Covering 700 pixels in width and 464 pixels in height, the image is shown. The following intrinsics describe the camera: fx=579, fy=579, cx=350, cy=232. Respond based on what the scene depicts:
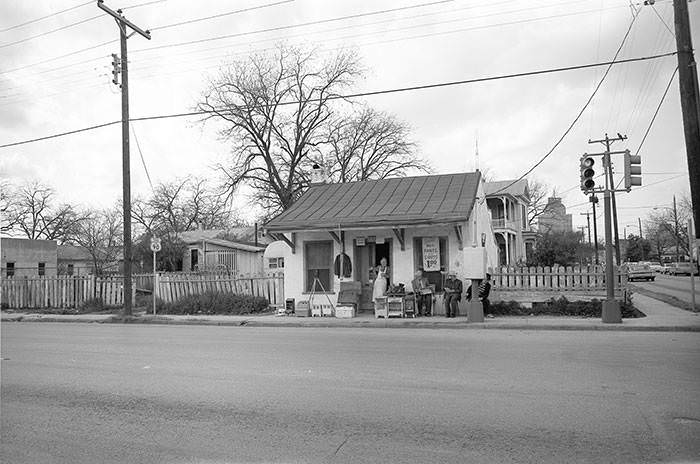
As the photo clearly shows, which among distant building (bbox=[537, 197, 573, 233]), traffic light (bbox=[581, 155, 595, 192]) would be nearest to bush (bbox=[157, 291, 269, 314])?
traffic light (bbox=[581, 155, 595, 192])

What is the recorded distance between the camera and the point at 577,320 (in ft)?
51.0

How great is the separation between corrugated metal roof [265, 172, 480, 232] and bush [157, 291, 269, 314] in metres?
3.15

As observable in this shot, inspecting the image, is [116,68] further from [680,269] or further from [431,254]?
[680,269]

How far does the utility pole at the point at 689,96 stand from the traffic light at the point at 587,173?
7.43 feet

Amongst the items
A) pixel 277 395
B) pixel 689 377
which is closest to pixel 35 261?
pixel 277 395

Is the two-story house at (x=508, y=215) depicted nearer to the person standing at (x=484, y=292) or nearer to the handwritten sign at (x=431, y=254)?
the handwritten sign at (x=431, y=254)

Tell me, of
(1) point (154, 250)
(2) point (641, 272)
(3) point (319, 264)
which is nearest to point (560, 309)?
(3) point (319, 264)

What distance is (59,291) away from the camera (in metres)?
25.5

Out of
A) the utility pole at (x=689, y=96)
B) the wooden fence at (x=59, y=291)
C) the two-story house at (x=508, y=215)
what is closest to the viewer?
the utility pole at (x=689, y=96)

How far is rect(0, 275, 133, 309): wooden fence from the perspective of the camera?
2441cm

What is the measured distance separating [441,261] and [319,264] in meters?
4.20

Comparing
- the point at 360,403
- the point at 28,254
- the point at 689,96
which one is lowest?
the point at 360,403

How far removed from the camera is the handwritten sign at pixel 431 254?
18.2 m

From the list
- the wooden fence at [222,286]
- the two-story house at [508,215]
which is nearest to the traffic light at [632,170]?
the wooden fence at [222,286]
